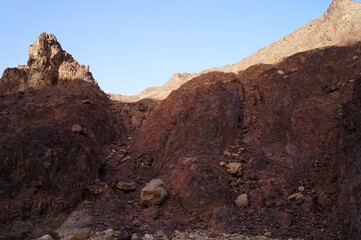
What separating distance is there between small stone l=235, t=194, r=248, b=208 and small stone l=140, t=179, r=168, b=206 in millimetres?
3072

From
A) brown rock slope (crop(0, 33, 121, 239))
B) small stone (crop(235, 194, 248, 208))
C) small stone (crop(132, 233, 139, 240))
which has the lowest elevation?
small stone (crop(235, 194, 248, 208))

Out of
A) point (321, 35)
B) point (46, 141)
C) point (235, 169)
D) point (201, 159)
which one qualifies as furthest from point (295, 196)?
point (321, 35)

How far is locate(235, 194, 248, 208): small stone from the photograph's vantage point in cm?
1376

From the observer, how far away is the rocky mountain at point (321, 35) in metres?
22.5

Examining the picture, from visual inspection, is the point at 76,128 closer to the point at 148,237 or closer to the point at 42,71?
the point at 148,237

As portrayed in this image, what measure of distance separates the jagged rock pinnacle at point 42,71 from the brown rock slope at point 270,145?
8.05m

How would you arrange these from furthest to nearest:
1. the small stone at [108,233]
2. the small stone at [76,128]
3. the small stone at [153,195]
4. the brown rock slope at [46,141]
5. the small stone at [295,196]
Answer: the small stone at [76,128] < the small stone at [153,195] < the brown rock slope at [46,141] < the small stone at [295,196] < the small stone at [108,233]

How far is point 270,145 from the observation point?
1625 centimetres

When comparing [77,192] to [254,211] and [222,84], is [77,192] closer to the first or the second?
[254,211]

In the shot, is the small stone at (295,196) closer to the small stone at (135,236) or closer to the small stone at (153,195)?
the small stone at (153,195)

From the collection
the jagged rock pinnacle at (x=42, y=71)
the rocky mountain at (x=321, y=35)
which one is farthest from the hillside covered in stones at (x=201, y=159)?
the jagged rock pinnacle at (x=42, y=71)

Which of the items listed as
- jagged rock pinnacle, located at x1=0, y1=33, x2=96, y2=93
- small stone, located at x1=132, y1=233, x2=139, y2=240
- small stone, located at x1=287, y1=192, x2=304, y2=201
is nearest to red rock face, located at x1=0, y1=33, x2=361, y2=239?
small stone, located at x1=287, y1=192, x2=304, y2=201

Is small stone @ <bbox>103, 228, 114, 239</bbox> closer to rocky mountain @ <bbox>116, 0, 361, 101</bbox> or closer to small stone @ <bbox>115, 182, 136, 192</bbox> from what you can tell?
small stone @ <bbox>115, 182, 136, 192</bbox>

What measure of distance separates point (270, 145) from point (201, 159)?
346 cm
